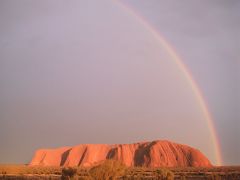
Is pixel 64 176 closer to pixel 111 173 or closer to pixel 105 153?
pixel 111 173

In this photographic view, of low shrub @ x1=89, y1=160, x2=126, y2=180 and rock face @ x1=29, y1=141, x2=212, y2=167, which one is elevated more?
rock face @ x1=29, y1=141, x2=212, y2=167

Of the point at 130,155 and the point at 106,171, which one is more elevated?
the point at 130,155

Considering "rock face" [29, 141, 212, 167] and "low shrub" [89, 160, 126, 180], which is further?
"rock face" [29, 141, 212, 167]

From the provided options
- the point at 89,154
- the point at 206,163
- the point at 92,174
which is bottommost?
the point at 92,174

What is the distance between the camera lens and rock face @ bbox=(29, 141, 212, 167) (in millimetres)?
137625

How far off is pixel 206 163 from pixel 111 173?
115 m

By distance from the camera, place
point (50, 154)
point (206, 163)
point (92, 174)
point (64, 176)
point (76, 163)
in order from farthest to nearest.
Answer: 1. point (50, 154)
2. point (76, 163)
3. point (206, 163)
4. point (64, 176)
5. point (92, 174)

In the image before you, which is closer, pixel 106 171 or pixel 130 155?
pixel 106 171

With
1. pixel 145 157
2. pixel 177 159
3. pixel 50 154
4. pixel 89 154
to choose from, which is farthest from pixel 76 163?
pixel 177 159

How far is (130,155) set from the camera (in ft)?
489

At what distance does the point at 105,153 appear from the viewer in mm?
162250

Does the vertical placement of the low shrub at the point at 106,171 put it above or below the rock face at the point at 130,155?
below

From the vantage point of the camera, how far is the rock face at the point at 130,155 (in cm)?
13762

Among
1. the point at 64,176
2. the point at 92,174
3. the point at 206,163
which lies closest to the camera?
the point at 92,174
